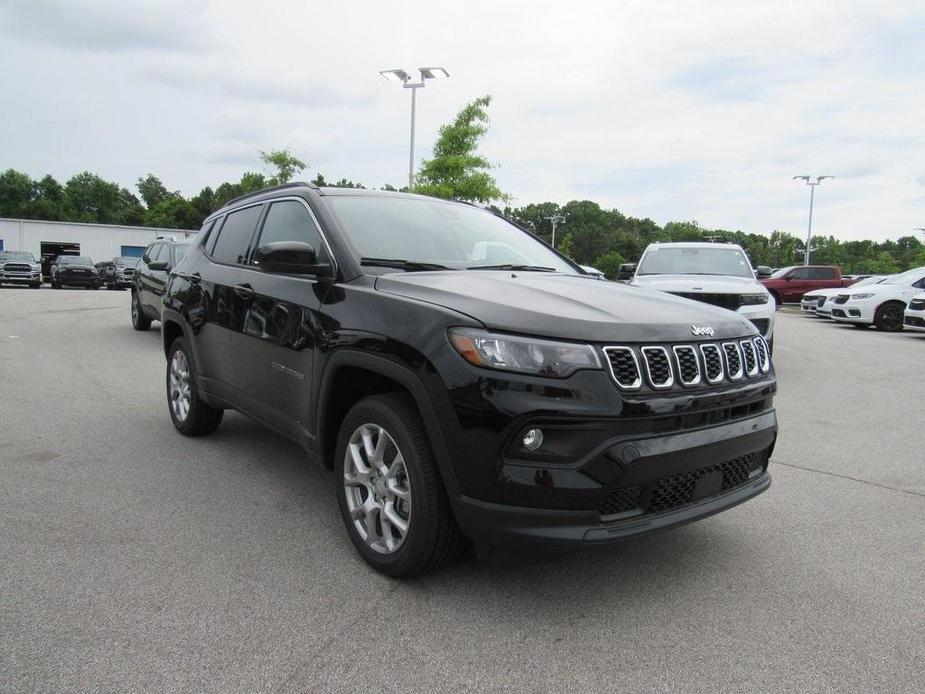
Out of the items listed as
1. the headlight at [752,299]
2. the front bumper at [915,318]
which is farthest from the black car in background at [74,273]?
the front bumper at [915,318]

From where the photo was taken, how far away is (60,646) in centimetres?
246

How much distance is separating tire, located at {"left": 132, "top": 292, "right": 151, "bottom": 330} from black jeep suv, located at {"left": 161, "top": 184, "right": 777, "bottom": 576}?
9.52 metres

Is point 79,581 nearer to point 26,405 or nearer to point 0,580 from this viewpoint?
point 0,580


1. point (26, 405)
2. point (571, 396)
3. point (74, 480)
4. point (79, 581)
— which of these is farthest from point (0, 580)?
point (26, 405)

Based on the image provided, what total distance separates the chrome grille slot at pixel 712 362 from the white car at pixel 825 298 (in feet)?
58.1

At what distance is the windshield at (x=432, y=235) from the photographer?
363cm

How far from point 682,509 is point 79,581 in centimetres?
248

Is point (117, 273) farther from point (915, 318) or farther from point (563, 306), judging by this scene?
point (563, 306)

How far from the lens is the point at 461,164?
2511cm

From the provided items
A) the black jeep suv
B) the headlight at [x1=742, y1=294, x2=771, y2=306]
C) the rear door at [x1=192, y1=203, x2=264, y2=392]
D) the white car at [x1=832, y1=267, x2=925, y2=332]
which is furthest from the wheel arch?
the white car at [x1=832, y1=267, x2=925, y2=332]

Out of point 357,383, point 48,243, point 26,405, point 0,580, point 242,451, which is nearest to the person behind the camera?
point 0,580

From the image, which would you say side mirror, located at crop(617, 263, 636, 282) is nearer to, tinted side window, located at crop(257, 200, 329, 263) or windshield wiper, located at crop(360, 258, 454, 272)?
tinted side window, located at crop(257, 200, 329, 263)

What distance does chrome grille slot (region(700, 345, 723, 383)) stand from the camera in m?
2.81

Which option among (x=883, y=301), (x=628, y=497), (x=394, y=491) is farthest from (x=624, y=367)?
(x=883, y=301)
